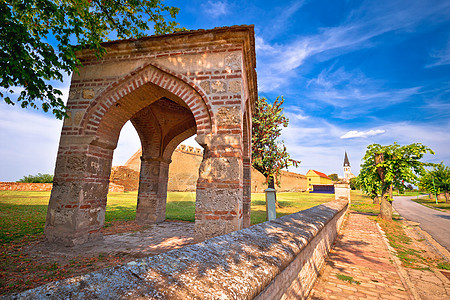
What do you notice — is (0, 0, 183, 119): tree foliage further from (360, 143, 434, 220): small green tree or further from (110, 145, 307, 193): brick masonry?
(110, 145, 307, 193): brick masonry

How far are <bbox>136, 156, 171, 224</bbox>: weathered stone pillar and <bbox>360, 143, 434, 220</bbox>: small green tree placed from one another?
9959mm

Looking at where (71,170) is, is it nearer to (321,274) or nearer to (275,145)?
(321,274)

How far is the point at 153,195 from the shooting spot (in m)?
7.80

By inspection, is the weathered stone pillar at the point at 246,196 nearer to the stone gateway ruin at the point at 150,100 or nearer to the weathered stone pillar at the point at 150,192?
the stone gateway ruin at the point at 150,100

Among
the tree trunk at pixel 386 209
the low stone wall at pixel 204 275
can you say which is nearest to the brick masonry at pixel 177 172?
the tree trunk at pixel 386 209

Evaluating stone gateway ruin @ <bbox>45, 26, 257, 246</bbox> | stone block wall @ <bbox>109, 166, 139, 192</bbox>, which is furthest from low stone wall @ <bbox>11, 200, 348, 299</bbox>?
stone block wall @ <bbox>109, 166, 139, 192</bbox>

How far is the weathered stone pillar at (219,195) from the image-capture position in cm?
407

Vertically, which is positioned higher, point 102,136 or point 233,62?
point 233,62

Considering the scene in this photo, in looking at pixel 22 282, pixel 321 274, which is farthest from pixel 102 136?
pixel 321 274

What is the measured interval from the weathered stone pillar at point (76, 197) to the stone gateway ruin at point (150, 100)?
22mm

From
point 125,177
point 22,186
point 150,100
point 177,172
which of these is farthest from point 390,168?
point 22,186

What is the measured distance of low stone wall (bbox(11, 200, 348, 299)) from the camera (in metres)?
0.95

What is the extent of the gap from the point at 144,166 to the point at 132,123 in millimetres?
1720

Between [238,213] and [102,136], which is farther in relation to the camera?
[102,136]
